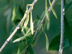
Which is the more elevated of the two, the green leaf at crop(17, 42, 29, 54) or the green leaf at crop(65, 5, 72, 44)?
the green leaf at crop(65, 5, 72, 44)

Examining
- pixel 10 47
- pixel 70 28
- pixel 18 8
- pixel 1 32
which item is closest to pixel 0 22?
pixel 1 32

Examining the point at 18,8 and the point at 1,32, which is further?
the point at 1,32

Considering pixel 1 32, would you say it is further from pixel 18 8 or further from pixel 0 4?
pixel 18 8

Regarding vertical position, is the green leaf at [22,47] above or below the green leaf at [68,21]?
below

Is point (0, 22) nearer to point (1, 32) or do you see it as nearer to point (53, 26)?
point (1, 32)

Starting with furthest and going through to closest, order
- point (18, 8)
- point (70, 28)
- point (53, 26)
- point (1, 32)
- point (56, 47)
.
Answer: point (1, 32) → point (53, 26) → point (18, 8) → point (56, 47) → point (70, 28)

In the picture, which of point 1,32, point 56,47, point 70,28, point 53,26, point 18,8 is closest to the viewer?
point 70,28

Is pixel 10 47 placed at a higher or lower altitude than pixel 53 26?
lower

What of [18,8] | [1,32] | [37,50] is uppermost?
[18,8]

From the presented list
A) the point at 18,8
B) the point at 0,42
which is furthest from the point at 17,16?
the point at 0,42
